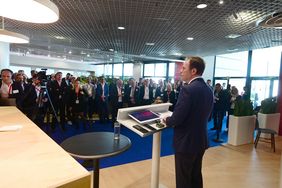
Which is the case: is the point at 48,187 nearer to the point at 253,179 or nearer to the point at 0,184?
the point at 0,184

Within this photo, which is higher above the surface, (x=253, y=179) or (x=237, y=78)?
(x=237, y=78)

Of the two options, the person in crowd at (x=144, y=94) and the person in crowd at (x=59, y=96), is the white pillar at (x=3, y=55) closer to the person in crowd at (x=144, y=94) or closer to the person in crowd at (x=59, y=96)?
the person in crowd at (x=59, y=96)

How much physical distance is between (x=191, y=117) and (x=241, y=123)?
11.0 feet

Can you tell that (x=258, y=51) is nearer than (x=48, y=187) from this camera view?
No

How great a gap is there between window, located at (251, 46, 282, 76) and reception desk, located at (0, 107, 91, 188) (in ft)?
28.4

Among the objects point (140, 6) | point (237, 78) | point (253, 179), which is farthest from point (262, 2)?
point (237, 78)

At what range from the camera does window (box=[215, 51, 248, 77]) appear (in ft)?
29.7

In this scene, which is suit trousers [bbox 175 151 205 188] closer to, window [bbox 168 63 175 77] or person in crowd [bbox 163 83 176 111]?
person in crowd [bbox 163 83 176 111]

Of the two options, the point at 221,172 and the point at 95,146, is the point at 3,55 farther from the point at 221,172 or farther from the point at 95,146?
the point at 221,172

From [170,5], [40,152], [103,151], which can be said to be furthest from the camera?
[170,5]

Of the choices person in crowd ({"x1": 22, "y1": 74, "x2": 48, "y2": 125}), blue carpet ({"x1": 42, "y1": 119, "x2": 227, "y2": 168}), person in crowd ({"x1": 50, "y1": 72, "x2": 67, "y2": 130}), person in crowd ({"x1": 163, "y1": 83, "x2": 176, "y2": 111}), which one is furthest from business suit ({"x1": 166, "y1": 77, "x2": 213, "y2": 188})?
person in crowd ({"x1": 163, "y1": 83, "x2": 176, "y2": 111})

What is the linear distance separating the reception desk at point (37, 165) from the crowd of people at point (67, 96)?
9.56 ft

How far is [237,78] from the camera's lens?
935 cm

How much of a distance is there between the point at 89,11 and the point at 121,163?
10.3 ft
